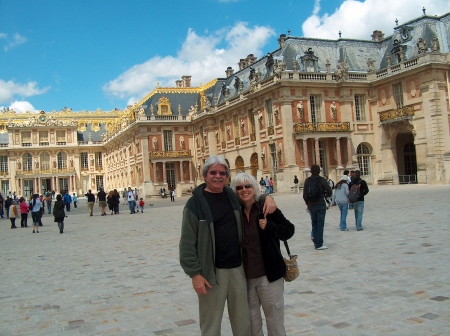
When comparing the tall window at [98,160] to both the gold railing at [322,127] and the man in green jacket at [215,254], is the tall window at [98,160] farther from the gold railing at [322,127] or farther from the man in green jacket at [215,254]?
the man in green jacket at [215,254]

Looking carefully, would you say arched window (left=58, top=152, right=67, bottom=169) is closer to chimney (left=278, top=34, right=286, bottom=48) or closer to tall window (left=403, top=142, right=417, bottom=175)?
chimney (left=278, top=34, right=286, bottom=48)

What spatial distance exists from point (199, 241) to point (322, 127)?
98.7ft

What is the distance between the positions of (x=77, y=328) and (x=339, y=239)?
6.46 metres

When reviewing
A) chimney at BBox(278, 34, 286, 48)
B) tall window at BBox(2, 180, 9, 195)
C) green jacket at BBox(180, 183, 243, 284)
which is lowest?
green jacket at BBox(180, 183, 243, 284)

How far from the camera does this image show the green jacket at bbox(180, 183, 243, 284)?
3531mm

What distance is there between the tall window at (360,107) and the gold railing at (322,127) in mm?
1672

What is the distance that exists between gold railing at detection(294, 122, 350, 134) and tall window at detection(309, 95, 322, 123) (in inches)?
38.1

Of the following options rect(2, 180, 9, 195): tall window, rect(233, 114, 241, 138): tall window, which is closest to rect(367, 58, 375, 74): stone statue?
rect(233, 114, 241, 138): tall window

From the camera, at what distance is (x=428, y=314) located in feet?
15.5

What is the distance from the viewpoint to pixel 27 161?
68438mm

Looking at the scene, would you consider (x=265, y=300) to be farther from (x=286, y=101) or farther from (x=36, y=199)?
(x=286, y=101)

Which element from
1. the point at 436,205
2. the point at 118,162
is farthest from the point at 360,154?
the point at 118,162

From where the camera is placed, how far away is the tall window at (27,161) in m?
68.1

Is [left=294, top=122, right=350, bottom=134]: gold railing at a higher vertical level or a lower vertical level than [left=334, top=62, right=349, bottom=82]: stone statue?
lower
